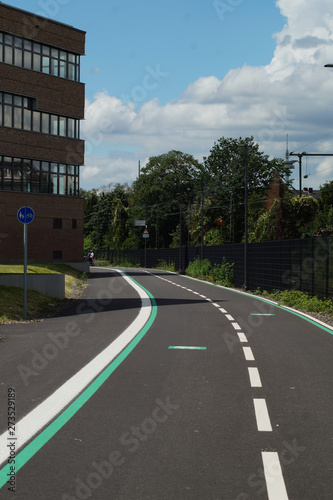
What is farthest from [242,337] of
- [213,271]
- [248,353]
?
[213,271]

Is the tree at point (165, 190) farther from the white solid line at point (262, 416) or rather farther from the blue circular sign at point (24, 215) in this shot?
the white solid line at point (262, 416)

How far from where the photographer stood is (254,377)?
8.11m

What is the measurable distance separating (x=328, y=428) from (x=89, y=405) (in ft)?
7.99

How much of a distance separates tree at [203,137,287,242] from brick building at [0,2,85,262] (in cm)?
2590

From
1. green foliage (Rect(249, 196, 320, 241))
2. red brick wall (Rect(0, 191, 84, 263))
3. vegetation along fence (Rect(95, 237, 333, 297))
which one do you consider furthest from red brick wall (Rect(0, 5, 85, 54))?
green foliage (Rect(249, 196, 320, 241))

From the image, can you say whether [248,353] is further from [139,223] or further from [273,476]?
[139,223]

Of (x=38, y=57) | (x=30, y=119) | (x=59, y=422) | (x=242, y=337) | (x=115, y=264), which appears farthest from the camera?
(x=115, y=264)

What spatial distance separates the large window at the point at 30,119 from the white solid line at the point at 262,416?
3968 cm

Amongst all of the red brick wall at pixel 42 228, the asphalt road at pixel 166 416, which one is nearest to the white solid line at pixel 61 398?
the asphalt road at pixel 166 416

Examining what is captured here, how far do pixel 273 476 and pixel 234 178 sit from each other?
70.0 metres

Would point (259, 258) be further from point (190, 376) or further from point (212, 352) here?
point (190, 376)

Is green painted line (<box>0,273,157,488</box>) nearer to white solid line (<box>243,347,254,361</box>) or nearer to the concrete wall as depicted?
white solid line (<box>243,347,254,361</box>)

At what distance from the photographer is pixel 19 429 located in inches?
219

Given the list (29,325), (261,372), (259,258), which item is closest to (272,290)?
(259,258)
